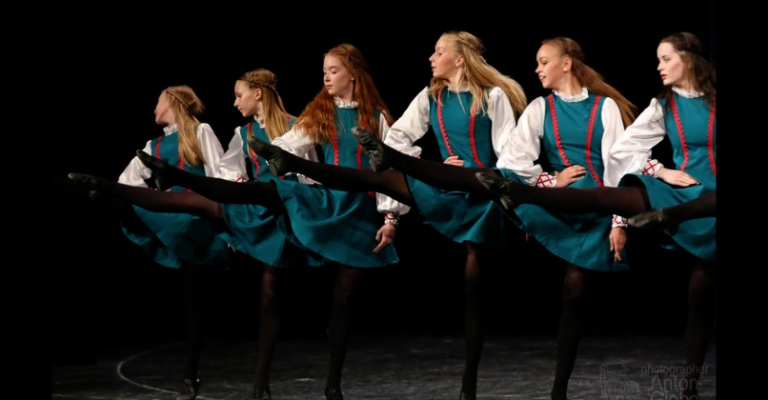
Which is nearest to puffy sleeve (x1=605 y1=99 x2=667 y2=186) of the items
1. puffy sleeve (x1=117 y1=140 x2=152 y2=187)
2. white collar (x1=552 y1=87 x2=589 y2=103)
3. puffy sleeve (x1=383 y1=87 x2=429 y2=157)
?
white collar (x1=552 y1=87 x2=589 y2=103)

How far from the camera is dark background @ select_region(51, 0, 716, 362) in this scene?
21.1ft

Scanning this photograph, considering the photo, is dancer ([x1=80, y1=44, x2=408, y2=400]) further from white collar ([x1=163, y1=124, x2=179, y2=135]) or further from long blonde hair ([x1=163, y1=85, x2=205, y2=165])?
white collar ([x1=163, y1=124, x2=179, y2=135])

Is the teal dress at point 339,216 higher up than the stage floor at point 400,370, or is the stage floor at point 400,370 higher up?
the teal dress at point 339,216

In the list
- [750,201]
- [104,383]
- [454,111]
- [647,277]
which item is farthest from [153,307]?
[750,201]

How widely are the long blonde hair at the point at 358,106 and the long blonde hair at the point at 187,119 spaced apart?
69 cm

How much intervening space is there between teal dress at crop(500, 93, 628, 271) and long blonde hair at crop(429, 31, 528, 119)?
19 cm

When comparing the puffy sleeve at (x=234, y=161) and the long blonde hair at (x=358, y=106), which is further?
the puffy sleeve at (x=234, y=161)

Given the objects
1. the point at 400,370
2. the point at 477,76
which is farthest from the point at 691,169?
the point at 400,370

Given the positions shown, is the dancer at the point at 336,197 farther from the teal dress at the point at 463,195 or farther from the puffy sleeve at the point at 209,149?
the puffy sleeve at the point at 209,149

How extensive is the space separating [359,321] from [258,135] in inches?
97.3

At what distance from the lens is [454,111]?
4.72 metres

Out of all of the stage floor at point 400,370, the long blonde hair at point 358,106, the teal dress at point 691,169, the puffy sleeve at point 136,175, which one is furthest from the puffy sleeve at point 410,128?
the puffy sleeve at point 136,175

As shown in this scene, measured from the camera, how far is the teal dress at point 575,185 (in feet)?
14.3

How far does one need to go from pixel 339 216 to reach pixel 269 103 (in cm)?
73
